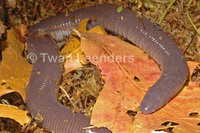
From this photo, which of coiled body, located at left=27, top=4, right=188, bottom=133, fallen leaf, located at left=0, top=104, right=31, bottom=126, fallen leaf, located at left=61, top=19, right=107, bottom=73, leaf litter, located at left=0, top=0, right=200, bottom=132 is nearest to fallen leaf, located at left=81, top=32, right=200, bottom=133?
coiled body, located at left=27, top=4, right=188, bottom=133

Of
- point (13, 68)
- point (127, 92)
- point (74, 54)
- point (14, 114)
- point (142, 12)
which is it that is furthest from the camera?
point (142, 12)

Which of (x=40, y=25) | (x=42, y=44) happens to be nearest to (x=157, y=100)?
(x=42, y=44)

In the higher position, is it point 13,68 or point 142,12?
point 142,12

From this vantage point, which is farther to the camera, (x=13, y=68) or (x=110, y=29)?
(x=110, y=29)

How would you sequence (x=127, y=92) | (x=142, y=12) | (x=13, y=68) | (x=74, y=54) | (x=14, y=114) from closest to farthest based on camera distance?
(x=127, y=92), (x=14, y=114), (x=13, y=68), (x=74, y=54), (x=142, y=12)

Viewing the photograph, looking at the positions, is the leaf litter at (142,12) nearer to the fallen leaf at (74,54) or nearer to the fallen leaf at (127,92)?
the fallen leaf at (74,54)

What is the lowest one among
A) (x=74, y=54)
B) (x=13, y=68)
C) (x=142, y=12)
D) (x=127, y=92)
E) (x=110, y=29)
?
(x=127, y=92)

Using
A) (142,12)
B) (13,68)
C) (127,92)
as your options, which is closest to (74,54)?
(13,68)

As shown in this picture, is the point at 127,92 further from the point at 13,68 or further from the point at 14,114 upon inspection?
the point at 13,68
